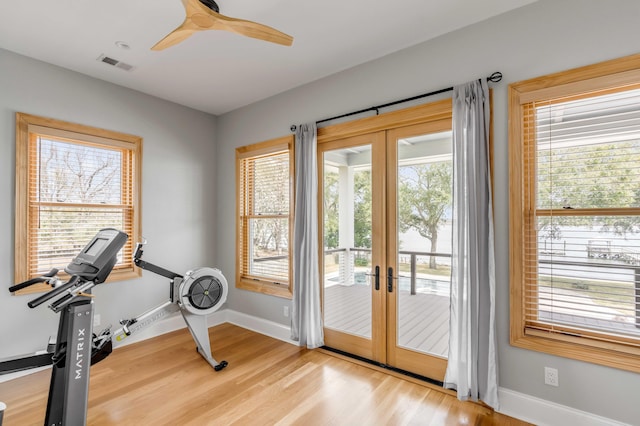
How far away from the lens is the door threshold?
8.79 feet

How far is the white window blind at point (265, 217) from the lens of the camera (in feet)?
13.1

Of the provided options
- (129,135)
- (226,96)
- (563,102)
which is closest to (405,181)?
(563,102)

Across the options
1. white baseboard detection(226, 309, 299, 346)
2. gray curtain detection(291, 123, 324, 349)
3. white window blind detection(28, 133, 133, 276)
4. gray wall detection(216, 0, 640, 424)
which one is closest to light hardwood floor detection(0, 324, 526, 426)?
gray curtain detection(291, 123, 324, 349)

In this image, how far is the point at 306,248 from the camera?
3490mm

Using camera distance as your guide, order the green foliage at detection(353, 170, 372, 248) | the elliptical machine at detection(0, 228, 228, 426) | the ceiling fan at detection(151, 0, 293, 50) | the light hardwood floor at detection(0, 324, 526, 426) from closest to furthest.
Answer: the ceiling fan at detection(151, 0, 293, 50) → the elliptical machine at detection(0, 228, 228, 426) → the light hardwood floor at detection(0, 324, 526, 426) → the green foliage at detection(353, 170, 372, 248)

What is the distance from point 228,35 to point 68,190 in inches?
91.9

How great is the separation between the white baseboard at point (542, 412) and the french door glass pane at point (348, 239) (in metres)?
1.27

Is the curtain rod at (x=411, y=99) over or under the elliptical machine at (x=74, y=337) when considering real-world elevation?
over

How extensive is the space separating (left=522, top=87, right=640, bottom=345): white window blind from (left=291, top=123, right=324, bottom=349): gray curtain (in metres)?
1.97

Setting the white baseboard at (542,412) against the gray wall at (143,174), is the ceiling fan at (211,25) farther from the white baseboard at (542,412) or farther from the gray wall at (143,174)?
the white baseboard at (542,412)

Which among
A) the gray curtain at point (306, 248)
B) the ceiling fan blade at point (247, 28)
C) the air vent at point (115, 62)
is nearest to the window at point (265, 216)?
the gray curtain at point (306, 248)

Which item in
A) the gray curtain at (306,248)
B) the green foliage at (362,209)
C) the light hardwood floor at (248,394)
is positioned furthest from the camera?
the gray curtain at (306,248)

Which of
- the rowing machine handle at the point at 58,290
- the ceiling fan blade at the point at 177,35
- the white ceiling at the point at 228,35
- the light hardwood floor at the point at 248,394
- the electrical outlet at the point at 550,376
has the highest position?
the white ceiling at the point at 228,35

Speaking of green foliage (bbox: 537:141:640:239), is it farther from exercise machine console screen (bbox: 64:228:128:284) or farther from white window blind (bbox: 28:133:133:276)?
white window blind (bbox: 28:133:133:276)
